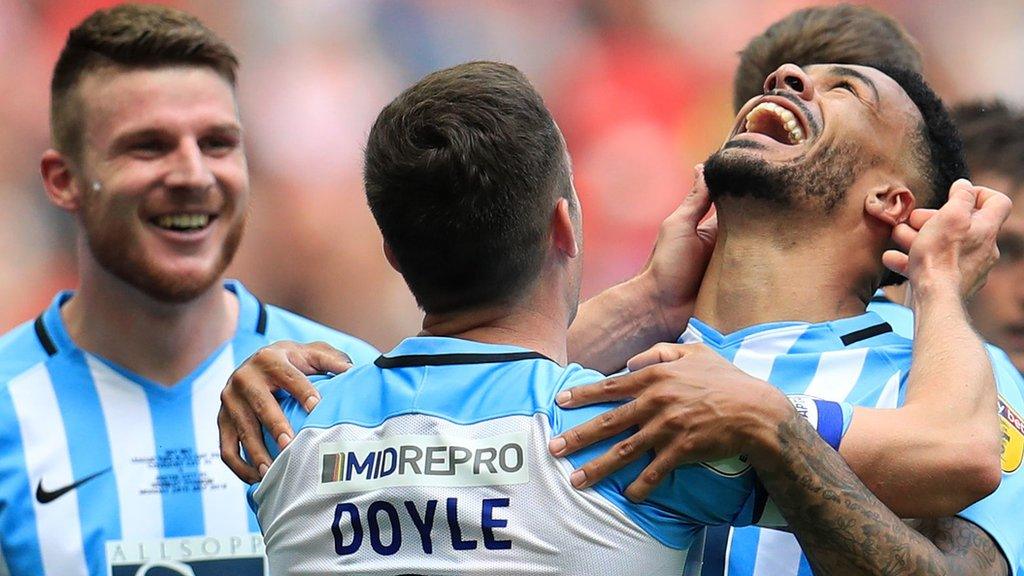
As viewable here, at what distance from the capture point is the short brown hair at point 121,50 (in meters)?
3.93

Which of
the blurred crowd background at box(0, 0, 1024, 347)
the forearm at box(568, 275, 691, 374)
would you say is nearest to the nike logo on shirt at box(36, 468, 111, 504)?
the forearm at box(568, 275, 691, 374)

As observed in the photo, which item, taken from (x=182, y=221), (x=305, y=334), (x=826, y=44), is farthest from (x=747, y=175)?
(x=182, y=221)

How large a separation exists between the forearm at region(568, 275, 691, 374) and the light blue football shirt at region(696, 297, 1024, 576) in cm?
24

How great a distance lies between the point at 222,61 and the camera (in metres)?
4.09

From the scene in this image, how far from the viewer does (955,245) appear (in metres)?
2.51

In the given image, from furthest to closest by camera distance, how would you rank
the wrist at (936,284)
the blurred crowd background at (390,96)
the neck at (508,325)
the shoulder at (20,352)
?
1. the blurred crowd background at (390,96)
2. the shoulder at (20,352)
3. the wrist at (936,284)
4. the neck at (508,325)

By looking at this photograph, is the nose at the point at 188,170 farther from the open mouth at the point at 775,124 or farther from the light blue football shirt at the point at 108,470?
the open mouth at the point at 775,124

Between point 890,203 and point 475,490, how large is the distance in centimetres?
124

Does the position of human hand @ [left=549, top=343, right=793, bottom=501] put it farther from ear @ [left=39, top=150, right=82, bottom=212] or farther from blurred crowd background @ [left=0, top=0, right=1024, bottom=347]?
blurred crowd background @ [left=0, top=0, right=1024, bottom=347]

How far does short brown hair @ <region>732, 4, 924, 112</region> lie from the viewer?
159 inches

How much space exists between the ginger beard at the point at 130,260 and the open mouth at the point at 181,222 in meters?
0.07

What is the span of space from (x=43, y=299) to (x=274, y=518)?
4127 mm

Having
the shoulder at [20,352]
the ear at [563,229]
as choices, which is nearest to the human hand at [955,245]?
the ear at [563,229]

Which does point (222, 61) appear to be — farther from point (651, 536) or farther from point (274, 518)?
point (651, 536)
